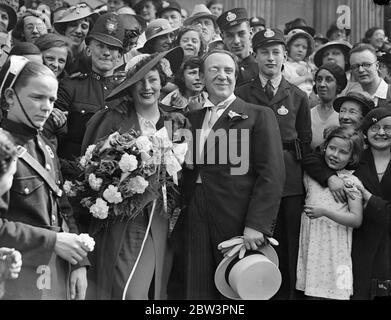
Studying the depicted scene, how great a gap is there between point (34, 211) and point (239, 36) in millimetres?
3610

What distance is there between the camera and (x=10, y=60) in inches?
166

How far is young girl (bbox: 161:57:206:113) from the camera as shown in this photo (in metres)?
5.84

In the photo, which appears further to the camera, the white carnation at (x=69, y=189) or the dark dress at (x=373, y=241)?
the dark dress at (x=373, y=241)

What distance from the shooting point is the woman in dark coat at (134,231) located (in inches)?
189

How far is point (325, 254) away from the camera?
5363 mm

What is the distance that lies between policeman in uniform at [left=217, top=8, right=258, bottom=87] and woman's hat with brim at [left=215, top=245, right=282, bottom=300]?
2257mm

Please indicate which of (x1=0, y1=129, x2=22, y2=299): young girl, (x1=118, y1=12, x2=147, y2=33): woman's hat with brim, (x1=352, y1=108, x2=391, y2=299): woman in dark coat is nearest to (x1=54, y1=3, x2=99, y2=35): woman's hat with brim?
(x1=118, y1=12, x2=147, y2=33): woman's hat with brim

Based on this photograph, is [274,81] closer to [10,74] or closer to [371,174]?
[371,174]

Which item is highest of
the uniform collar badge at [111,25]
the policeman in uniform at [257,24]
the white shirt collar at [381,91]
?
the policeman in uniform at [257,24]

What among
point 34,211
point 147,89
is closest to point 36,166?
point 34,211

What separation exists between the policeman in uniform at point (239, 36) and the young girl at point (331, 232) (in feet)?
4.55

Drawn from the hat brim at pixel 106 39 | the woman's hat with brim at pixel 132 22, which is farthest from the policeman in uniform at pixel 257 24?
the hat brim at pixel 106 39

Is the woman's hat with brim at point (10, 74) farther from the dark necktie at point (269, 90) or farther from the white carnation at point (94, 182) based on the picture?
the dark necktie at point (269, 90)
